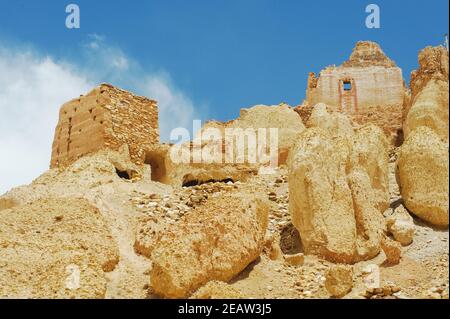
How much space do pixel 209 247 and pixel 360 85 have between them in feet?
54.7

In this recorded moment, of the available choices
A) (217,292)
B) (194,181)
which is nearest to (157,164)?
(194,181)

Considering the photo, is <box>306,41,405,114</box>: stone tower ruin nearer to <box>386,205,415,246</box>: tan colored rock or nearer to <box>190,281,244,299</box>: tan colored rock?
<box>386,205,415,246</box>: tan colored rock

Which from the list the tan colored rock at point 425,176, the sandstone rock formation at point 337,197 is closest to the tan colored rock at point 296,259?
the sandstone rock formation at point 337,197

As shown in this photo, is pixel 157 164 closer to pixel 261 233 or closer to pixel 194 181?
pixel 194 181

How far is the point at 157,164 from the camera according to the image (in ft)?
59.8

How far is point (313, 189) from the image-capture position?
1130 cm

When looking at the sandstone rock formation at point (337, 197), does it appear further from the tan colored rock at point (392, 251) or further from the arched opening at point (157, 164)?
the arched opening at point (157, 164)

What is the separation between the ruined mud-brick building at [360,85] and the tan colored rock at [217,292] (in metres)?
14.8


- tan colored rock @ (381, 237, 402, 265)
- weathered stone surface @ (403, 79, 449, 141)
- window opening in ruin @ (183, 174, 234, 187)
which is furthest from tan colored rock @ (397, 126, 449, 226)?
window opening in ruin @ (183, 174, 234, 187)

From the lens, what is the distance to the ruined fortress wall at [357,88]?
81.4 ft

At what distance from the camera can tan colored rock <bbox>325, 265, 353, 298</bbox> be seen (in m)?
9.48

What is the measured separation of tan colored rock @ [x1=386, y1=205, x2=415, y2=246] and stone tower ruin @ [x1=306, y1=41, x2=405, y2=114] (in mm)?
13199
